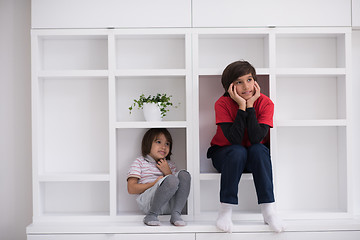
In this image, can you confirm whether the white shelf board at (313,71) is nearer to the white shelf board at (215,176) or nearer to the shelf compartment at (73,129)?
the white shelf board at (215,176)

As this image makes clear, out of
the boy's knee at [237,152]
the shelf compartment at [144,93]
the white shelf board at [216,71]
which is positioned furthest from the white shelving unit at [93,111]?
the boy's knee at [237,152]

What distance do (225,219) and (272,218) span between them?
0.25 m

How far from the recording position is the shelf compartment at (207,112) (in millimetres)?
2408

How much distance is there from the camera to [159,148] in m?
2.29

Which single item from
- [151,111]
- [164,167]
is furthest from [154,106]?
[164,167]

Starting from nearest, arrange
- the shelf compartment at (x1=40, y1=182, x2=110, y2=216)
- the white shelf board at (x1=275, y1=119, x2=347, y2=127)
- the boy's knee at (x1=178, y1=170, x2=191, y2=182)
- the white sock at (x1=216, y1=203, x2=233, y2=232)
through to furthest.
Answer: the white sock at (x1=216, y1=203, x2=233, y2=232) → the boy's knee at (x1=178, y1=170, x2=191, y2=182) → the white shelf board at (x1=275, y1=119, x2=347, y2=127) → the shelf compartment at (x1=40, y1=182, x2=110, y2=216)

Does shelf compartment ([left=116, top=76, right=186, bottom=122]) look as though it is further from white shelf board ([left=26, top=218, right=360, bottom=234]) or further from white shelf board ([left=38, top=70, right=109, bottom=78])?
white shelf board ([left=26, top=218, right=360, bottom=234])

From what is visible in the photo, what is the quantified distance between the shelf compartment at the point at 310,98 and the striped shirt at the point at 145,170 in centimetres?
85

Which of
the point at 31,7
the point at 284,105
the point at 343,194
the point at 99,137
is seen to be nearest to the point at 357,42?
the point at 284,105

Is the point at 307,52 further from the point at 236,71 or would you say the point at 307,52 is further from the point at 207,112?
the point at 207,112

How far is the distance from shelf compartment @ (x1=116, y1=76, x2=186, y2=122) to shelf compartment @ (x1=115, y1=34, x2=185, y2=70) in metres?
0.08

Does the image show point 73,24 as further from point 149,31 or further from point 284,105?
point 284,105

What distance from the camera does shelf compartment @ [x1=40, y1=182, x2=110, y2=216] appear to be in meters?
2.36

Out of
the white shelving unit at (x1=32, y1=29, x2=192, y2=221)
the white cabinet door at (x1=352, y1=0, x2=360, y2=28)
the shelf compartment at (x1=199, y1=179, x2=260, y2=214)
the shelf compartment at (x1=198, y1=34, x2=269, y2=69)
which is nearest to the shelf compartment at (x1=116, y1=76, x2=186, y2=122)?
the white shelving unit at (x1=32, y1=29, x2=192, y2=221)
